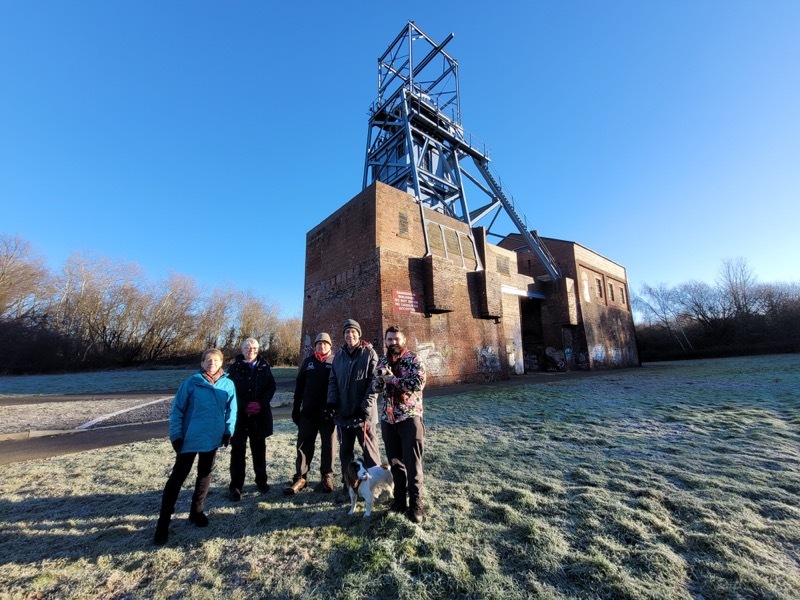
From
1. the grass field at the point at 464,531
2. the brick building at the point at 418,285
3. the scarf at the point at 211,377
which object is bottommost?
the grass field at the point at 464,531

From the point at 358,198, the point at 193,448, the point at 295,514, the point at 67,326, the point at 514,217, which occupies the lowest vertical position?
the point at 295,514

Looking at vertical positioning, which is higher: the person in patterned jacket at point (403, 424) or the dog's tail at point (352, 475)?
the person in patterned jacket at point (403, 424)

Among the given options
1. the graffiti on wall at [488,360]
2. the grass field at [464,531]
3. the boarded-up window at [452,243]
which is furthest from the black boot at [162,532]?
the boarded-up window at [452,243]

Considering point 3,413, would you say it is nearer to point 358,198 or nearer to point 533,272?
point 358,198

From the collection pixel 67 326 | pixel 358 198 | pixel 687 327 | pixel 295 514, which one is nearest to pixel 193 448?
pixel 295 514

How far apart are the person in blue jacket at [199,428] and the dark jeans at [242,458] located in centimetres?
45

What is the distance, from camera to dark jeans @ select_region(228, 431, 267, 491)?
3.57m

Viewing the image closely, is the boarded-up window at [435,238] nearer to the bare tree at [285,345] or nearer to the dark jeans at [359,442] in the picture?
the dark jeans at [359,442]

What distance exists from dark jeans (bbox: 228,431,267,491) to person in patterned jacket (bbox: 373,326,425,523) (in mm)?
1522

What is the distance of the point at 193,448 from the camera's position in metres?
2.97

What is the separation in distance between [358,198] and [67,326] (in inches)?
1424

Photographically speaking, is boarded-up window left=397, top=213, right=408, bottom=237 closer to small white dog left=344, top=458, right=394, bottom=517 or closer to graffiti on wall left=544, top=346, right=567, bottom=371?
small white dog left=344, top=458, right=394, bottom=517

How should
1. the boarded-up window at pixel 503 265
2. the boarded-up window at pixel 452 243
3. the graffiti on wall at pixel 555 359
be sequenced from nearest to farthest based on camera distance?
the boarded-up window at pixel 452 243 < the boarded-up window at pixel 503 265 < the graffiti on wall at pixel 555 359

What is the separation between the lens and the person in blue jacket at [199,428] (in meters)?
2.93
